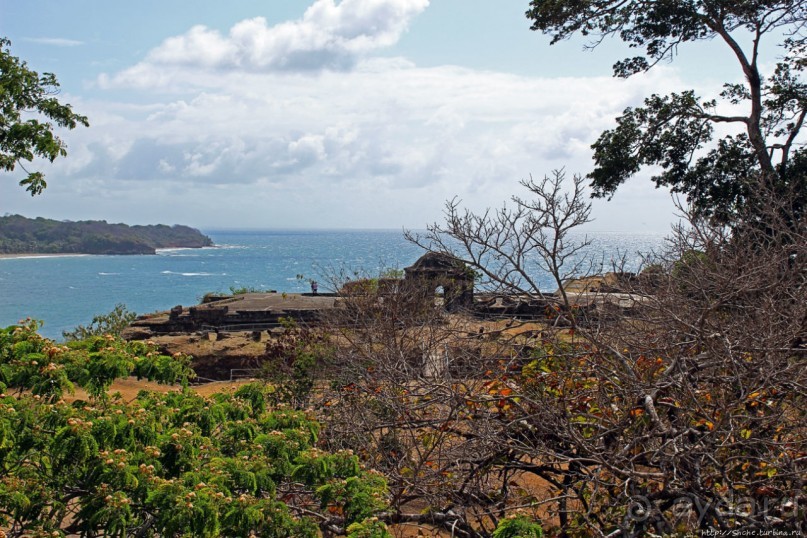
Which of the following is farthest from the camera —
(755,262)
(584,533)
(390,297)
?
(390,297)

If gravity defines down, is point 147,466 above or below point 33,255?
above

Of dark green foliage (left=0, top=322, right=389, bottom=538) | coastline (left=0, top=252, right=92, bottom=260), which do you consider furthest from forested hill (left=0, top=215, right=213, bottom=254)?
dark green foliage (left=0, top=322, right=389, bottom=538)

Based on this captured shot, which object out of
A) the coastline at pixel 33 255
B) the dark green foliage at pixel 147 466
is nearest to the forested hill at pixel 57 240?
the coastline at pixel 33 255

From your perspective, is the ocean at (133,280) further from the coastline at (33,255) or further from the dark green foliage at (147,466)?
the dark green foliage at (147,466)

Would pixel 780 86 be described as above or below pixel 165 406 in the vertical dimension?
above

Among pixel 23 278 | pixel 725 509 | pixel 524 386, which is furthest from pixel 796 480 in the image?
pixel 23 278

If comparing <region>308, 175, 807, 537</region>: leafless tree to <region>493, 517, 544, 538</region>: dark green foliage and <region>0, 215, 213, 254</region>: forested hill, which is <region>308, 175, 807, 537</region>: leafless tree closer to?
<region>493, 517, 544, 538</region>: dark green foliage

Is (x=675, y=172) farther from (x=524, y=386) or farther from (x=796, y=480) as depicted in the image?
(x=796, y=480)

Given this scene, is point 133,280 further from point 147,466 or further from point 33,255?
Answer: point 147,466

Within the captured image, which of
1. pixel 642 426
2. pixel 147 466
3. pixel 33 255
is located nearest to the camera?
pixel 147 466

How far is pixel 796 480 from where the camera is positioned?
4430 mm

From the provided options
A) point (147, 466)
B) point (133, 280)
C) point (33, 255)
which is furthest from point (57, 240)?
point (147, 466)

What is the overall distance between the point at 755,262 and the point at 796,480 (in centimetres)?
303

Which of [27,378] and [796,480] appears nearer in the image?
[796,480]
